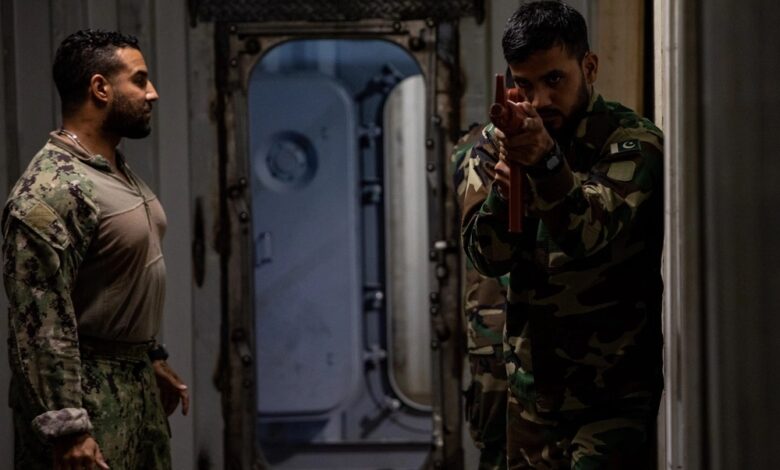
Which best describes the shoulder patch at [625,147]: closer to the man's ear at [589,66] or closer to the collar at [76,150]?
the man's ear at [589,66]

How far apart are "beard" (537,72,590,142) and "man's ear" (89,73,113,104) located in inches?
52.8

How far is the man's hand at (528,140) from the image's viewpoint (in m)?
2.16

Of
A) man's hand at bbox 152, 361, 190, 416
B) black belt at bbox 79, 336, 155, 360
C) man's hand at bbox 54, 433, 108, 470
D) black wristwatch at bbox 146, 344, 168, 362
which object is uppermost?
black belt at bbox 79, 336, 155, 360

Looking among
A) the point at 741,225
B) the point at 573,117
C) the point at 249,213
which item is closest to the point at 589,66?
the point at 573,117

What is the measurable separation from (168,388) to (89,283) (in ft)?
1.72

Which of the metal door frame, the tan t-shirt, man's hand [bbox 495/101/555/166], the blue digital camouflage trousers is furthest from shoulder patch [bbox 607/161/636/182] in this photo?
the metal door frame

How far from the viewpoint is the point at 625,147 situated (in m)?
2.44

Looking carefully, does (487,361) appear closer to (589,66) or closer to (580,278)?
(580,278)

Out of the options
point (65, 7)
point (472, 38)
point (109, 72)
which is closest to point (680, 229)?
point (109, 72)

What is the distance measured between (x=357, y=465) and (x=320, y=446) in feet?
0.78

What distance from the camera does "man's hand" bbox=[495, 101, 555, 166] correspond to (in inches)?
85.0

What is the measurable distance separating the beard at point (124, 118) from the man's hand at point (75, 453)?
0.88 meters

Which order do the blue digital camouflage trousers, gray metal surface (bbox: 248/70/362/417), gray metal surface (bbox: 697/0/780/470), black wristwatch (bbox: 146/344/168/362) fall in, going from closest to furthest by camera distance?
gray metal surface (bbox: 697/0/780/470) < the blue digital camouflage trousers < black wristwatch (bbox: 146/344/168/362) < gray metal surface (bbox: 248/70/362/417)

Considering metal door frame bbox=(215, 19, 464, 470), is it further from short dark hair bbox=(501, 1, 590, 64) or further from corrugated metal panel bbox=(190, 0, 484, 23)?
short dark hair bbox=(501, 1, 590, 64)
